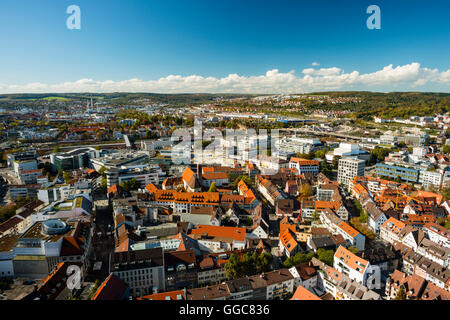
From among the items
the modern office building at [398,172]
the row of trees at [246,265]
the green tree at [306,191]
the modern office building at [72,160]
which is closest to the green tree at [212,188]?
the green tree at [306,191]

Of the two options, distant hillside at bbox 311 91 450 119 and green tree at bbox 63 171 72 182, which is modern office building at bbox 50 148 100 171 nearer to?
green tree at bbox 63 171 72 182

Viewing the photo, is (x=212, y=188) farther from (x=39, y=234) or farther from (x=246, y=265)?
(x=39, y=234)

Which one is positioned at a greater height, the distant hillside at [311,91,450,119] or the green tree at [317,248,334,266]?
the distant hillside at [311,91,450,119]

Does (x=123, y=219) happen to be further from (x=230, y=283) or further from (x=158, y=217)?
(x=230, y=283)

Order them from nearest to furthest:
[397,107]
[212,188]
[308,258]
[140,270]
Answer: [140,270] → [308,258] → [212,188] → [397,107]

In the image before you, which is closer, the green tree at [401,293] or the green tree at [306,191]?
the green tree at [401,293]

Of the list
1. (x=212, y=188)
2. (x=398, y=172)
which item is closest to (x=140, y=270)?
(x=212, y=188)

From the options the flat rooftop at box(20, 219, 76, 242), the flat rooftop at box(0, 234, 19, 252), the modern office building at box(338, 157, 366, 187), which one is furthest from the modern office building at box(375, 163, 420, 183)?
the flat rooftop at box(0, 234, 19, 252)

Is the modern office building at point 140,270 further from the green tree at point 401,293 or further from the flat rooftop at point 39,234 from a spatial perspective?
the green tree at point 401,293

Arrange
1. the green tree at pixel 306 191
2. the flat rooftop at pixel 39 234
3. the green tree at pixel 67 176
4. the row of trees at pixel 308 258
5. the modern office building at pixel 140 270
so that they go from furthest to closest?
the green tree at pixel 67 176 < the green tree at pixel 306 191 < the flat rooftop at pixel 39 234 < the row of trees at pixel 308 258 < the modern office building at pixel 140 270

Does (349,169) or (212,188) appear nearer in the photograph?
(212,188)

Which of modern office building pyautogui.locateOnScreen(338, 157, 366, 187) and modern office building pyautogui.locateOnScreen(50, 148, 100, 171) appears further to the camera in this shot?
modern office building pyautogui.locateOnScreen(50, 148, 100, 171)
